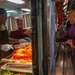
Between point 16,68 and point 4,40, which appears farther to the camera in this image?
point 4,40

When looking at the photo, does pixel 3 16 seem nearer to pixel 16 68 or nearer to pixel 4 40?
pixel 4 40

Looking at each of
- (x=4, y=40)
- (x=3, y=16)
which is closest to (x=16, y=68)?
(x=4, y=40)

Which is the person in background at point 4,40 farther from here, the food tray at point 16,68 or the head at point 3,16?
the food tray at point 16,68

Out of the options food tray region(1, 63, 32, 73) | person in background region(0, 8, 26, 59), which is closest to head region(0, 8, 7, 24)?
person in background region(0, 8, 26, 59)

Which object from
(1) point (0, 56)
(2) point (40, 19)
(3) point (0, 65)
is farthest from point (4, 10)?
(2) point (40, 19)

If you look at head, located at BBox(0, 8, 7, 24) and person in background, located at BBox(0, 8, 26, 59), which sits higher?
head, located at BBox(0, 8, 7, 24)

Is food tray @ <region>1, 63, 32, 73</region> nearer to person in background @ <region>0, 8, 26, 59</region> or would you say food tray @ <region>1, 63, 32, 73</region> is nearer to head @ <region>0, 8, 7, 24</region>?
person in background @ <region>0, 8, 26, 59</region>

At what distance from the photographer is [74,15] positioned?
8.66 feet

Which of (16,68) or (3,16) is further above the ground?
(3,16)

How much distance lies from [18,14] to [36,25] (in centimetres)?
72

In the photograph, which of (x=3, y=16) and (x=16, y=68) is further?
(x=3, y=16)

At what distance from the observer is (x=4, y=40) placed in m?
1.81

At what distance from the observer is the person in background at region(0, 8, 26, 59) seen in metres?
1.61

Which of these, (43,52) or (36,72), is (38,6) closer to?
(43,52)
